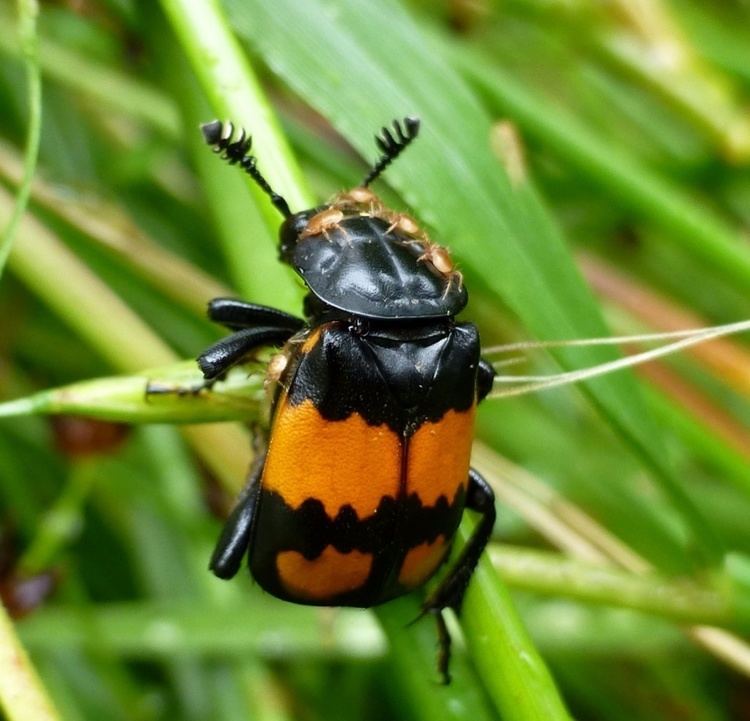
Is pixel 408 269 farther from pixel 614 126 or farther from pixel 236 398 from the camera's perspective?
pixel 614 126

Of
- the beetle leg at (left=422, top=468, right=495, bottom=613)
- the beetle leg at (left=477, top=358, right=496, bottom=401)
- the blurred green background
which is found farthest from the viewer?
the beetle leg at (left=477, top=358, right=496, bottom=401)

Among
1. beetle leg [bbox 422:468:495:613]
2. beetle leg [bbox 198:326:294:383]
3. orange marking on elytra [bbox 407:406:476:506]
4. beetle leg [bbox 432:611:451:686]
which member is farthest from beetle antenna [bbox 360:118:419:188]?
beetle leg [bbox 432:611:451:686]

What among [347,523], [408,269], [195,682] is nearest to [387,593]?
[347,523]

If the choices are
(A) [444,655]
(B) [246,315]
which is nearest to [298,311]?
(B) [246,315]

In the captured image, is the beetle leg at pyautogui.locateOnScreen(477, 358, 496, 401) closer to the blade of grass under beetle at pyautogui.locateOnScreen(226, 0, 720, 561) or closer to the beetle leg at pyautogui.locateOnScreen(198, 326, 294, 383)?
the blade of grass under beetle at pyautogui.locateOnScreen(226, 0, 720, 561)

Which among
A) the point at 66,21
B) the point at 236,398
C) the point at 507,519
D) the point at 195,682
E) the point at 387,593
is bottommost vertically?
the point at 507,519

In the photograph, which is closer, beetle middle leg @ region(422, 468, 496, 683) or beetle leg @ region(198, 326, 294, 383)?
beetle middle leg @ region(422, 468, 496, 683)
